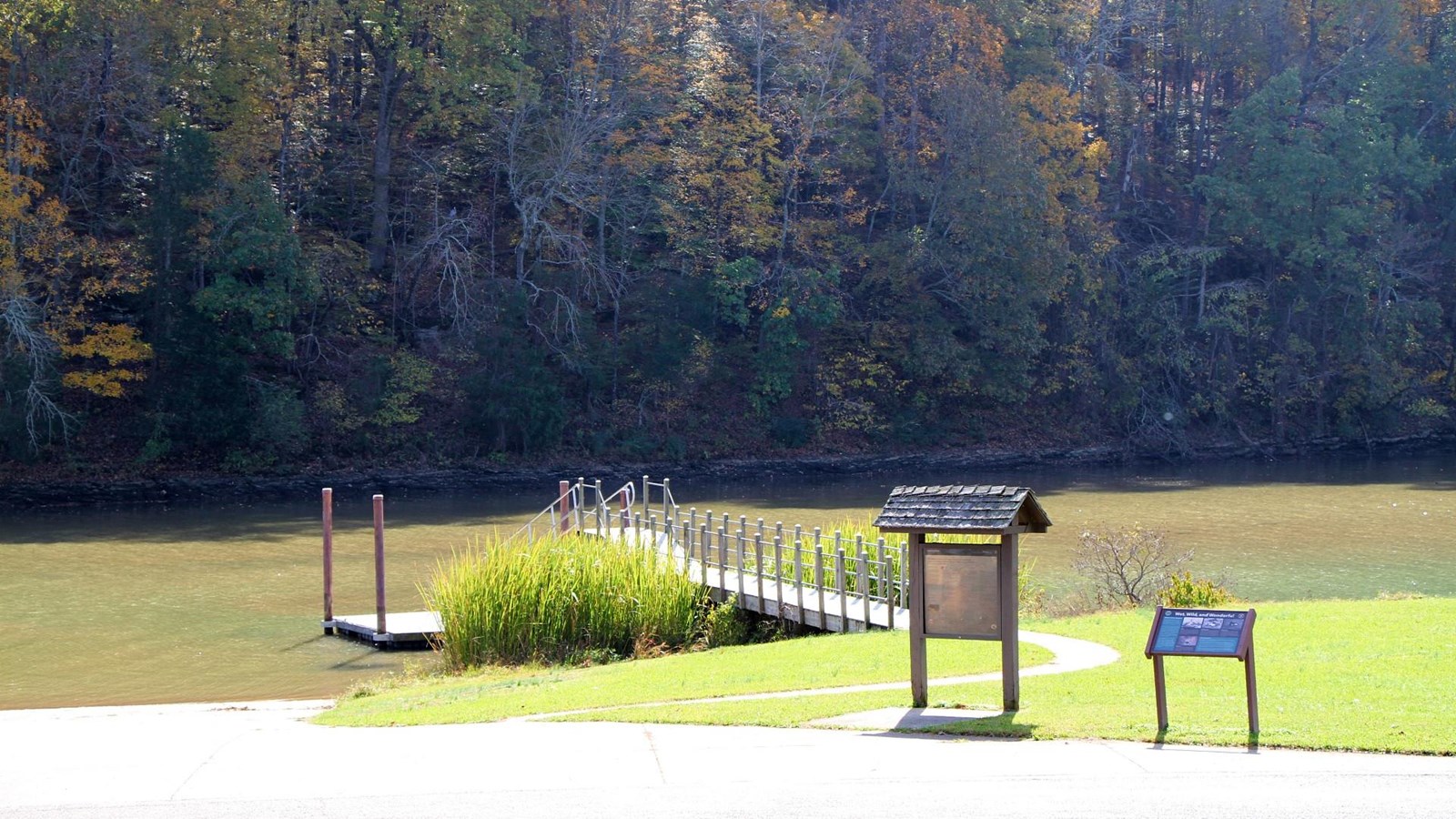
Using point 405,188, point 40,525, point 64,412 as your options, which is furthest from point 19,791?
point 405,188

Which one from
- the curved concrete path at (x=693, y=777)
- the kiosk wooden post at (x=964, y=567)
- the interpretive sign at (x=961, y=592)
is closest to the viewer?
the curved concrete path at (x=693, y=777)

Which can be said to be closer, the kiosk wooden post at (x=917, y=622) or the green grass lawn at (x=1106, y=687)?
the green grass lawn at (x=1106, y=687)

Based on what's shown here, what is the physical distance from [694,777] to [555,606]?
1011 centimetres

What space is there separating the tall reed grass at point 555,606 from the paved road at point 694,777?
298 inches

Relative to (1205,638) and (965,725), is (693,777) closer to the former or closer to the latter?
(965,725)

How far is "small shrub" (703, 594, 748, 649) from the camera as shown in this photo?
2089cm

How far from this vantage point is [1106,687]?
41.6ft

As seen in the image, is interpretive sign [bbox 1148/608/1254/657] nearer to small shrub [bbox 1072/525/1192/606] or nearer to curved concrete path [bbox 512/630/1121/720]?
curved concrete path [bbox 512/630/1121/720]

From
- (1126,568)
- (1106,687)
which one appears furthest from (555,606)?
(1126,568)

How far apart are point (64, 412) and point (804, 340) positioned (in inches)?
976

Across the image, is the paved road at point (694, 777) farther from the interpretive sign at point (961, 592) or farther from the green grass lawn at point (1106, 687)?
the interpretive sign at point (961, 592)

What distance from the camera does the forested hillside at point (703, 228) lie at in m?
44.4

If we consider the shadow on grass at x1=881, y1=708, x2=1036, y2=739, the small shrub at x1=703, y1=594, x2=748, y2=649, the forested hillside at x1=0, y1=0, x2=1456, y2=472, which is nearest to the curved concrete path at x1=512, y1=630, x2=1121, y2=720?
the shadow on grass at x1=881, y1=708, x2=1036, y2=739

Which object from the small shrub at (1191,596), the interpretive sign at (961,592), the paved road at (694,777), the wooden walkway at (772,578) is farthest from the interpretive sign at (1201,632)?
the small shrub at (1191,596)
